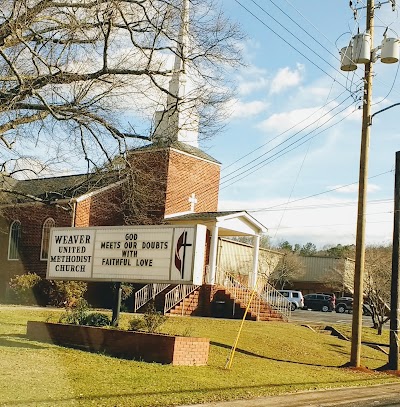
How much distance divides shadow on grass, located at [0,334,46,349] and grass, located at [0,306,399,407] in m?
0.02

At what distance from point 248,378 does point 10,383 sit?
5664 millimetres

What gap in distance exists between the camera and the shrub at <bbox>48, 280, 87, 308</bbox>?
27469 millimetres

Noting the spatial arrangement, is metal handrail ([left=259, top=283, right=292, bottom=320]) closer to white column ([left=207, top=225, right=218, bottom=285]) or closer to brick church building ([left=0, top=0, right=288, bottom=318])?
brick church building ([left=0, top=0, right=288, bottom=318])

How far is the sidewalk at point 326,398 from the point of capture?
11508 millimetres

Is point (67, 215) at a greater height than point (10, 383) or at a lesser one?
greater

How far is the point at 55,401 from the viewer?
31.2ft

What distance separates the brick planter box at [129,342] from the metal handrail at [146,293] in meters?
12.4

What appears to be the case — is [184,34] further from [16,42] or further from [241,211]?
[241,211]

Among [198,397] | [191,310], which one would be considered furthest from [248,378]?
[191,310]

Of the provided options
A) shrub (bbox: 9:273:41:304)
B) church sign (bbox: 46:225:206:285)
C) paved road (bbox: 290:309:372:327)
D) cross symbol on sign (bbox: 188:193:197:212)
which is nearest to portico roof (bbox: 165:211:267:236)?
cross symbol on sign (bbox: 188:193:197:212)

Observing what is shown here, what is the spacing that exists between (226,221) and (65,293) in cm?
799

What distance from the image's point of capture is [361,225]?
1895 centimetres

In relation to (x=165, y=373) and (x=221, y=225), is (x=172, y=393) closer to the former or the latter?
(x=165, y=373)

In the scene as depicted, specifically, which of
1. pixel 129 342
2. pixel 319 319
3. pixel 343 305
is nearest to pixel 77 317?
pixel 129 342
